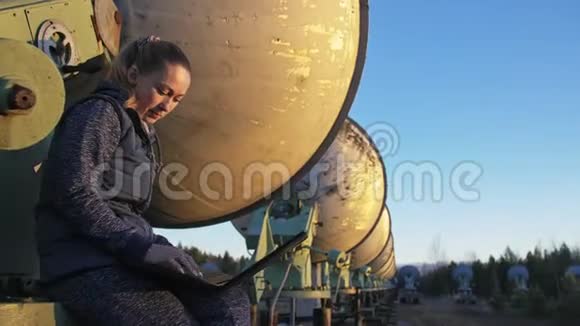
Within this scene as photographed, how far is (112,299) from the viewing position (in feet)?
5.22

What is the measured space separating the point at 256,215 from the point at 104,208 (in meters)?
6.36

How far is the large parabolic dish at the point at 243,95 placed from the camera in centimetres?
330

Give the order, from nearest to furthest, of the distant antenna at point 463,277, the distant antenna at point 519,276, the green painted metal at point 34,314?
the green painted metal at point 34,314 → the distant antenna at point 519,276 → the distant antenna at point 463,277

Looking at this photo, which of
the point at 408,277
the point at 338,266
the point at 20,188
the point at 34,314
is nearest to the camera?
the point at 34,314

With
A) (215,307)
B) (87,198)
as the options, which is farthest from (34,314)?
(215,307)

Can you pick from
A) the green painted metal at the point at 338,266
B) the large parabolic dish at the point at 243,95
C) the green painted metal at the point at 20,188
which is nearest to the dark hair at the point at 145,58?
the green painted metal at the point at 20,188

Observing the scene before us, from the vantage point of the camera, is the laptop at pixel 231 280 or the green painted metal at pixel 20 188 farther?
the green painted metal at pixel 20 188

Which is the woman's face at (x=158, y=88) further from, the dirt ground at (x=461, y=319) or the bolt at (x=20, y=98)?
the dirt ground at (x=461, y=319)

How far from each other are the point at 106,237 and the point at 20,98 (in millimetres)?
473

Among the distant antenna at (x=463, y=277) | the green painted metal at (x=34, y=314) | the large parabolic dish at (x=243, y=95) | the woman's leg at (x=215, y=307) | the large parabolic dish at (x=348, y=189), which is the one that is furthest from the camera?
the distant antenna at (x=463, y=277)

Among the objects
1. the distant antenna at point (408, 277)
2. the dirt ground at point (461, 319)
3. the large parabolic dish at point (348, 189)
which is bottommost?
the dirt ground at point (461, 319)

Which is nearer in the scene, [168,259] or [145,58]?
[168,259]

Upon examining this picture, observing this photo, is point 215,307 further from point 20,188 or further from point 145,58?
point 20,188

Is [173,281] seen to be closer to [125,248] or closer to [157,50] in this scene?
[125,248]
